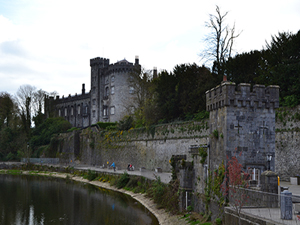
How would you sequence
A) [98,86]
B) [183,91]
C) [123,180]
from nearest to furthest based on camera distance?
1. [123,180]
2. [183,91]
3. [98,86]

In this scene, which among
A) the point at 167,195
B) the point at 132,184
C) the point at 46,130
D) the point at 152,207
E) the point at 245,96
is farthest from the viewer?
the point at 46,130

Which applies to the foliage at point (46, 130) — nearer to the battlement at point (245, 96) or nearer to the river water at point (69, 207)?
the river water at point (69, 207)

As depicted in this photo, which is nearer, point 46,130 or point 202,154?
point 202,154

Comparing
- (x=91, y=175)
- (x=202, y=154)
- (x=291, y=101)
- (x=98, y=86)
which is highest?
(x=98, y=86)

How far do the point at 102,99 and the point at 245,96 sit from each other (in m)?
46.7

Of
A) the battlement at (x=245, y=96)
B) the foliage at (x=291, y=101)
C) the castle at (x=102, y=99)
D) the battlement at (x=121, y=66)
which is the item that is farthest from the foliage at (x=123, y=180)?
the battlement at (x=121, y=66)

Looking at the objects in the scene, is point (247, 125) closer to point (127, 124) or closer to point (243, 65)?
point (243, 65)

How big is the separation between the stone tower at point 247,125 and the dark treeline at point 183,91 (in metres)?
7.69

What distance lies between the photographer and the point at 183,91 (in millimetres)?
31656

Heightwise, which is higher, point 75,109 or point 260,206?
point 75,109

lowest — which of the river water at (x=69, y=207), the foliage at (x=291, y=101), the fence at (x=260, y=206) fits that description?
the river water at (x=69, y=207)

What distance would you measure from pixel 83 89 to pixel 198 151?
58.1 m

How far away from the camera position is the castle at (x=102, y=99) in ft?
175

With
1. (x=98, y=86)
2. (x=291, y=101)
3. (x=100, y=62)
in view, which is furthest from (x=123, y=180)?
(x=100, y=62)
